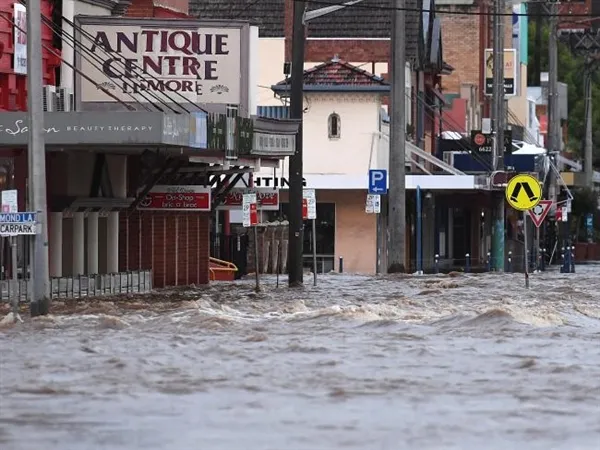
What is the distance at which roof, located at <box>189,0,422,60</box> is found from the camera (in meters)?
62.9

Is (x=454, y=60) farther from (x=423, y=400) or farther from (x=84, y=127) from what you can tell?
(x=423, y=400)

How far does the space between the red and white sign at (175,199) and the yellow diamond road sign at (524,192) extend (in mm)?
7316

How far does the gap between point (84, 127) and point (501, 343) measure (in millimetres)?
11975

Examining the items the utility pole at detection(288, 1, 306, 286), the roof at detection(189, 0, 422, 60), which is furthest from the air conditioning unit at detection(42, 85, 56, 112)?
the roof at detection(189, 0, 422, 60)

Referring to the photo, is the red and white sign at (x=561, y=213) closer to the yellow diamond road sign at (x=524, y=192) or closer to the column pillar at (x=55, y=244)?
the yellow diamond road sign at (x=524, y=192)

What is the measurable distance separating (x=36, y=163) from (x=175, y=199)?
559 inches

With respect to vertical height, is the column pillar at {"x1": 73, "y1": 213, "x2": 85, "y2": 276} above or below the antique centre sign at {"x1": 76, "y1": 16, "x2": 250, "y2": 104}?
below

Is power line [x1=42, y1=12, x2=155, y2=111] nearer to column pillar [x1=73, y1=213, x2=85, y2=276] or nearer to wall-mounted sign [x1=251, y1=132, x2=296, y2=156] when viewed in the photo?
wall-mounted sign [x1=251, y1=132, x2=296, y2=156]

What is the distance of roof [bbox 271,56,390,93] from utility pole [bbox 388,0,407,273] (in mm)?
11428

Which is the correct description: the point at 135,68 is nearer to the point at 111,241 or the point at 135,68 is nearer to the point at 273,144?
the point at 273,144

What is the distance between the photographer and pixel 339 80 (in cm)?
5878

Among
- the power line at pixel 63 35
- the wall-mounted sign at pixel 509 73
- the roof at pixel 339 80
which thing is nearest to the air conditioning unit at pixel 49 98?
the power line at pixel 63 35

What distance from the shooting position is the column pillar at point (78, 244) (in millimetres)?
38625

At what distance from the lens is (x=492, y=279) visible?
152ft
